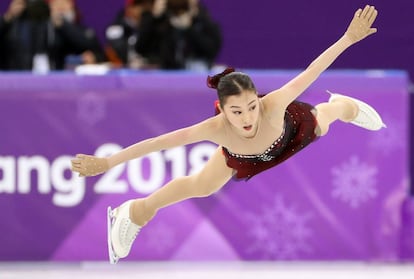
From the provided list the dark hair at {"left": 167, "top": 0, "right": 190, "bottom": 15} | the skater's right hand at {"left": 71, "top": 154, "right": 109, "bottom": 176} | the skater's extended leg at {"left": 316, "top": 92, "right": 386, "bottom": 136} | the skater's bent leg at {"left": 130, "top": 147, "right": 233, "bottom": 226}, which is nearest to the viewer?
the skater's right hand at {"left": 71, "top": 154, "right": 109, "bottom": 176}

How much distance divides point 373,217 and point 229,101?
2.80 m

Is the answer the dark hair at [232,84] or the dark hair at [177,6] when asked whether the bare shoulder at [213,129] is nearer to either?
the dark hair at [232,84]

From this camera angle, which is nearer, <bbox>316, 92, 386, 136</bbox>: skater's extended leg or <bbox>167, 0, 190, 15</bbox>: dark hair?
<bbox>316, 92, 386, 136</bbox>: skater's extended leg

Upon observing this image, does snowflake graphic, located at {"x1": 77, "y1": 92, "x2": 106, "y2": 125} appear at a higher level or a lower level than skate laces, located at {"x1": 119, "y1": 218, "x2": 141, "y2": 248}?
higher

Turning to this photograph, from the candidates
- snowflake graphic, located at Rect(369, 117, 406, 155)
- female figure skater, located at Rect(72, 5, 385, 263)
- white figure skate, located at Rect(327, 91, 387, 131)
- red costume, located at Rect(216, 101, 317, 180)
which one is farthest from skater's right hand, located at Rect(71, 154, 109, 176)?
snowflake graphic, located at Rect(369, 117, 406, 155)

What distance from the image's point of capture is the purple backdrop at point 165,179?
809 cm

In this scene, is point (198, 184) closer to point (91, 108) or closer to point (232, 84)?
point (232, 84)

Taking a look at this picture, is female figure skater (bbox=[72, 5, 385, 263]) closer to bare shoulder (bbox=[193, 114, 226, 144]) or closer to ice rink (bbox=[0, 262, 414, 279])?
bare shoulder (bbox=[193, 114, 226, 144])

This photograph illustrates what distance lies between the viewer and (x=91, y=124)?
26.7ft

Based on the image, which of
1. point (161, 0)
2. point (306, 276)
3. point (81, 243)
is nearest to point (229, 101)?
point (306, 276)

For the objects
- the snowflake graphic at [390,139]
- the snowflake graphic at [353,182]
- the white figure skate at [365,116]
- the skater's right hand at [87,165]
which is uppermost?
the white figure skate at [365,116]

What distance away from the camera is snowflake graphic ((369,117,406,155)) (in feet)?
27.0

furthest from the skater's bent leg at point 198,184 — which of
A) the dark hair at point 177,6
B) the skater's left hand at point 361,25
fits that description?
the dark hair at point 177,6

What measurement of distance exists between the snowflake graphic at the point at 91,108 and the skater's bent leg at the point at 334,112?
211 centimetres
